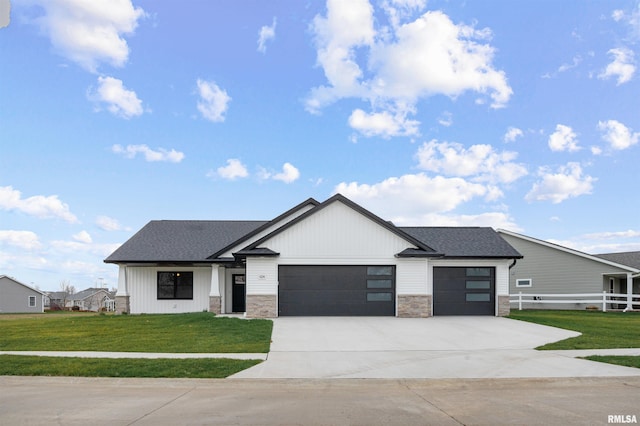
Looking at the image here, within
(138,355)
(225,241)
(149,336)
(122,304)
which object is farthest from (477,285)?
(122,304)

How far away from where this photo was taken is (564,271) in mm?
32969

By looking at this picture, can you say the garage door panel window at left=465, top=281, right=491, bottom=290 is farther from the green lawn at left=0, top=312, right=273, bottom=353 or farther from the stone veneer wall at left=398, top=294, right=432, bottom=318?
the green lawn at left=0, top=312, right=273, bottom=353

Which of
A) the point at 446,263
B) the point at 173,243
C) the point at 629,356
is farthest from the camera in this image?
the point at 173,243

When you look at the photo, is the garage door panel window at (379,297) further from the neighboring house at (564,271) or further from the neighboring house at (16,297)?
the neighboring house at (16,297)

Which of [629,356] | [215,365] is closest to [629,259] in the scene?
[629,356]

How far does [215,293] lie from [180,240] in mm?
4986

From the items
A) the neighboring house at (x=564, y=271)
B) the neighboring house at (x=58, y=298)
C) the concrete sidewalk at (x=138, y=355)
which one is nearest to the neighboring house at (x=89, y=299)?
the neighboring house at (x=58, y=298)

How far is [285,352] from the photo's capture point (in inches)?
505

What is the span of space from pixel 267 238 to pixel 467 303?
9.78 metres

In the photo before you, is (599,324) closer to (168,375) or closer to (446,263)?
(446,263)

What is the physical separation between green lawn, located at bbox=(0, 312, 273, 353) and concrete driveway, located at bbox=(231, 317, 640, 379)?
1.00m

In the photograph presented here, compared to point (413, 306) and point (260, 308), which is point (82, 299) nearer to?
point (260, 308)

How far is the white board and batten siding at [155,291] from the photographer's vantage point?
26016 mm

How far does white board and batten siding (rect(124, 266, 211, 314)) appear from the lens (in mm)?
26016
